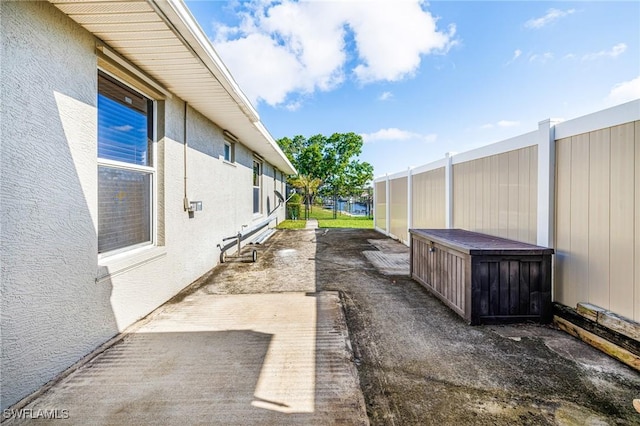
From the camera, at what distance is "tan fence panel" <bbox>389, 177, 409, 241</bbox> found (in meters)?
9.39

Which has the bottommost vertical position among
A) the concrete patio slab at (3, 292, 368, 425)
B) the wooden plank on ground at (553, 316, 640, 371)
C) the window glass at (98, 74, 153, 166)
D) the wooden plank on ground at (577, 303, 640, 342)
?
the concrete patio slab at (3, 292, 368, 425)

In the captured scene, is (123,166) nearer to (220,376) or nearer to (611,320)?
(220,376)

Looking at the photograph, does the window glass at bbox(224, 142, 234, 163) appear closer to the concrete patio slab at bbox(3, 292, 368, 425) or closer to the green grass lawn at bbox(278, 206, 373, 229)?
the concrete patio slab at bbox(3, 292, 368, 425)

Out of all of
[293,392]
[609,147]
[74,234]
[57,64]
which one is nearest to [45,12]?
[57,64]

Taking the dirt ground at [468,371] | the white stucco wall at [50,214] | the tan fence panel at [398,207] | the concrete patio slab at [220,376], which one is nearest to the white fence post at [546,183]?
the dirt ground at [468,371]

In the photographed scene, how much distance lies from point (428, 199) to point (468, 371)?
562 cm

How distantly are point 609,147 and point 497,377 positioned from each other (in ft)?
7.77

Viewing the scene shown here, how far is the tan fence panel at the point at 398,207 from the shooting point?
9.39 metres

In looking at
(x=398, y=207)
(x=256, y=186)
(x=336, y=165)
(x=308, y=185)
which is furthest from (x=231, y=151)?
(x=336, y=165)

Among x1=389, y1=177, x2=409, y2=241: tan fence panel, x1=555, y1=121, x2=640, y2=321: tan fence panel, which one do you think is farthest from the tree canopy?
x1=555, y1=121, x2=640, y2=321: tan fence panel

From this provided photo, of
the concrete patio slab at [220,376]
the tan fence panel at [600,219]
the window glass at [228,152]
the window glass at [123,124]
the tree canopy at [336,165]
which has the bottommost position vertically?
the concrete patio slab at [220,376]

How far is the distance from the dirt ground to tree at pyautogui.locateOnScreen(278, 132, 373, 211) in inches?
793

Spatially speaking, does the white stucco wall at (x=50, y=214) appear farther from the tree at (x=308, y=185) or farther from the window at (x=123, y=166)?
the tree at (x=308, y=185)

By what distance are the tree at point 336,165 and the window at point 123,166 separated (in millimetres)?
20126
